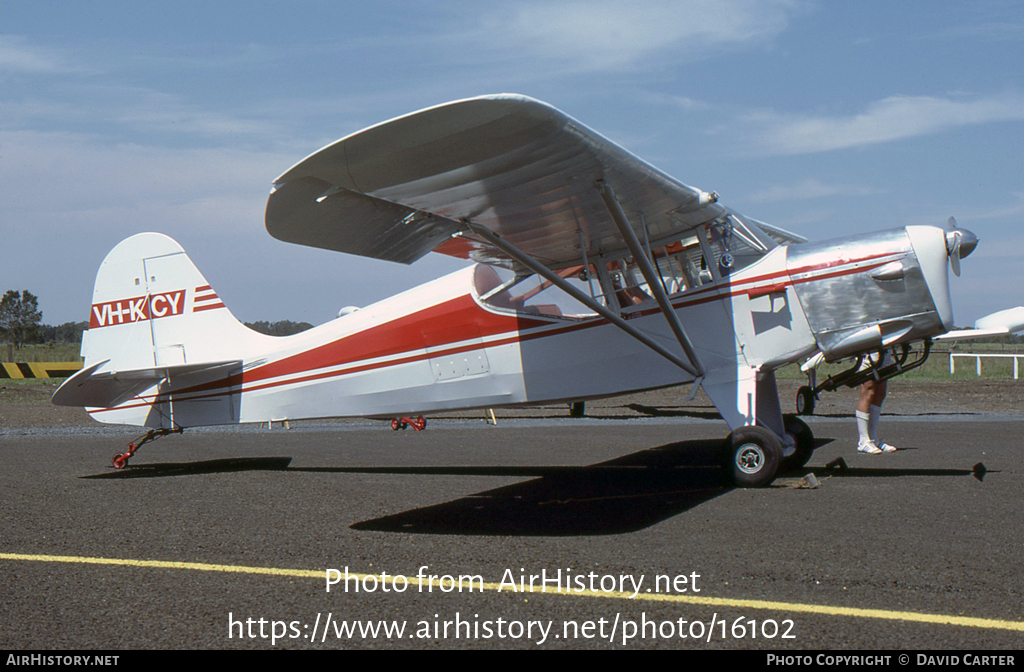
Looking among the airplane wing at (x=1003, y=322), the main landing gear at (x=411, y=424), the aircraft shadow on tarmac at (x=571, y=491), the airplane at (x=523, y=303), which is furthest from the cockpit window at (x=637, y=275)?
the main landing gear at (x=411, y=424)

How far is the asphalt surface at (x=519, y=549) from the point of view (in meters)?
3.52

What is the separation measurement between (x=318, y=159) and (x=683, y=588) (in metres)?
3.39

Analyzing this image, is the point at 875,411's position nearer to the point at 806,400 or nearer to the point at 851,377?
the point at 851,377

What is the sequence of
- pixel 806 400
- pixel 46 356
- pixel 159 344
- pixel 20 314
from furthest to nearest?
pixel 20 314 < pixel 46 356 < pixel 159 344 < pixel 806 400

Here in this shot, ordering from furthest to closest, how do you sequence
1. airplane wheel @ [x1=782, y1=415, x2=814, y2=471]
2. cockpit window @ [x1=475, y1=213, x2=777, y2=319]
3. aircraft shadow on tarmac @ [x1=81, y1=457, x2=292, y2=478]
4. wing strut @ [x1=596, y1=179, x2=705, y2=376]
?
aircraft shadow on tarmac @ [x1=81, y1=457, x2=292, y2=478]
airplane wheel @ [x1=782, y1=415, x2=814, y2=471]
cockpit window @ [x1=475, y1=213, x2=777, y2=319]
wing strut @ [x1=596, y1=179, x2=705, y2=376]

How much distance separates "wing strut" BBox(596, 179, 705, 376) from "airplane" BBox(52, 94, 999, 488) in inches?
0.8

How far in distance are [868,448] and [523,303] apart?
4857mm

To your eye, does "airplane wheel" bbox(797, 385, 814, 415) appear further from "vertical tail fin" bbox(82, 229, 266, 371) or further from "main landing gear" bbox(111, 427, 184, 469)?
"main landing gear" bbox(111, 427, 184, 469)

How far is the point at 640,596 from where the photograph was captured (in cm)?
401

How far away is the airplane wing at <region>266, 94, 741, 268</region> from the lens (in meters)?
4.99

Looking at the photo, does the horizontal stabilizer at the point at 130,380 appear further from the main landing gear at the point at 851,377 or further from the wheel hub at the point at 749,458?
the main landing gear at the point at 851,377

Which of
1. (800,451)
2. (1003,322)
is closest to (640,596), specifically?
(800,451)

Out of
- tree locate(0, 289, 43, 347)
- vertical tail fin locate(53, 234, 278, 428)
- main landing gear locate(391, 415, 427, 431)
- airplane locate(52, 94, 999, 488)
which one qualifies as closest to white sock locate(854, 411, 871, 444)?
airplane locate(52, 94, 999, 488)

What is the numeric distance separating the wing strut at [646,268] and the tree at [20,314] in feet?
301
